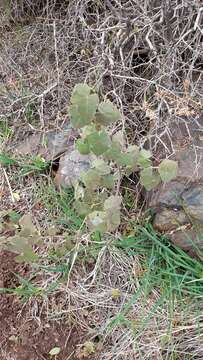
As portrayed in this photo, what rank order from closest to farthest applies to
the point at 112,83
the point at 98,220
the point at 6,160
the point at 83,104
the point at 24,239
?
the point at 83,104 < the point at 98,220 < the point at 24,239 < the point at 112,83 < the point at 6,160

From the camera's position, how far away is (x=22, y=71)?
2617mm

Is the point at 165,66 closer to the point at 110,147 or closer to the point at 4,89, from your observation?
the point at 110,147

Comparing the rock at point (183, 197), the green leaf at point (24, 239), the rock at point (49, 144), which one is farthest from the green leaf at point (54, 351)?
the rock at point (49, 144)

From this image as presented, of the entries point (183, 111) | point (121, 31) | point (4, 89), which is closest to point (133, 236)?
point (183, 111)

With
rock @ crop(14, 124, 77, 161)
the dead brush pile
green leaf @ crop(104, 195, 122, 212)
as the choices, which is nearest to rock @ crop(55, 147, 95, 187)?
rock @ crop(14, 124, 77, 161)

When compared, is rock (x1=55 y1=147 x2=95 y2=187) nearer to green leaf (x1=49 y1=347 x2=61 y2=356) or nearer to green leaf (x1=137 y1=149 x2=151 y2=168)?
green leaf (x1=137 y1=149 x2=151 y2=168)

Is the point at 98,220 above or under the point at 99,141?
under

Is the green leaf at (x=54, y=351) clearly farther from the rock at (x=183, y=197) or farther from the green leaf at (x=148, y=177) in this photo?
the green leaf at (x=148, y=177)

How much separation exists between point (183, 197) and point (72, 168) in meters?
0.48

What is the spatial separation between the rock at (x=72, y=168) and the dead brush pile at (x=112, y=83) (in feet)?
0.65

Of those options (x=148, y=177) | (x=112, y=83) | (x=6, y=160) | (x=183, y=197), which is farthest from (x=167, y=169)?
(x=6, y=160)

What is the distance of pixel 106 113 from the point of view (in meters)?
1.56

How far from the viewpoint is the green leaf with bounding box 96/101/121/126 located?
1.55 metres

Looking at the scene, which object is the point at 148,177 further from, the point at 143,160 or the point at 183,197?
the point at 183,197
